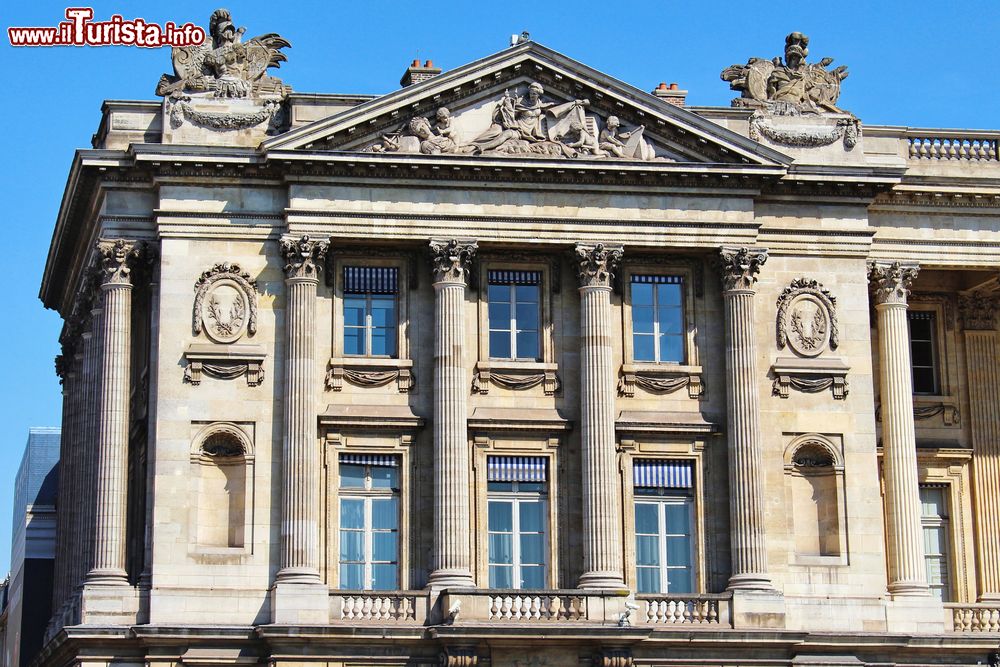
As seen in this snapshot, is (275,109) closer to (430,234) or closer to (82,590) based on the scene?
(430,234)

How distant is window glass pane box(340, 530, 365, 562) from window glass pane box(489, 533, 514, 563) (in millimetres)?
2772

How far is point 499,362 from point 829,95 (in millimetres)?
9895

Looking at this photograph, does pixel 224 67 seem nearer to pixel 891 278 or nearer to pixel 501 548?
pixel 501 548

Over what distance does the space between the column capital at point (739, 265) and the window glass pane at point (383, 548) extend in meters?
9.13

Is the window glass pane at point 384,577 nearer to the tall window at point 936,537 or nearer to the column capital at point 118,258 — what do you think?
the column capital at point 118,258

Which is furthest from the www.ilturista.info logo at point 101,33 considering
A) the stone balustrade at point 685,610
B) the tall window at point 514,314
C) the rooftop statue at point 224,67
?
the stone balustrade at point 685,610

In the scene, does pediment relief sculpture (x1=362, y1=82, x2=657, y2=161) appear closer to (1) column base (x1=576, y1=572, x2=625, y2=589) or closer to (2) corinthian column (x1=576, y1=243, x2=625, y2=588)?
(2) corinthian column (x1=576, y1=243, x2=625, y2=588)

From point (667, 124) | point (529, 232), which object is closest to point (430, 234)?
point (529, 232)

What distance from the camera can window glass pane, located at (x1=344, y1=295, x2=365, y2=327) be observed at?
4559 centimetres

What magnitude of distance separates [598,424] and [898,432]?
23.4ft

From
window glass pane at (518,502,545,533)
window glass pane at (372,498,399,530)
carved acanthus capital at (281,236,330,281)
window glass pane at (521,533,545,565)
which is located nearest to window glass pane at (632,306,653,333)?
window glass pane at (518,502,545,533)

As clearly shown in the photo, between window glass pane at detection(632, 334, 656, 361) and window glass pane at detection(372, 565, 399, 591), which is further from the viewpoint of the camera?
window glass pane at detection(632, 334, 656, 361)

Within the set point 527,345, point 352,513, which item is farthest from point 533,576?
point 527,345

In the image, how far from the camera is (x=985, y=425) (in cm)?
5009
